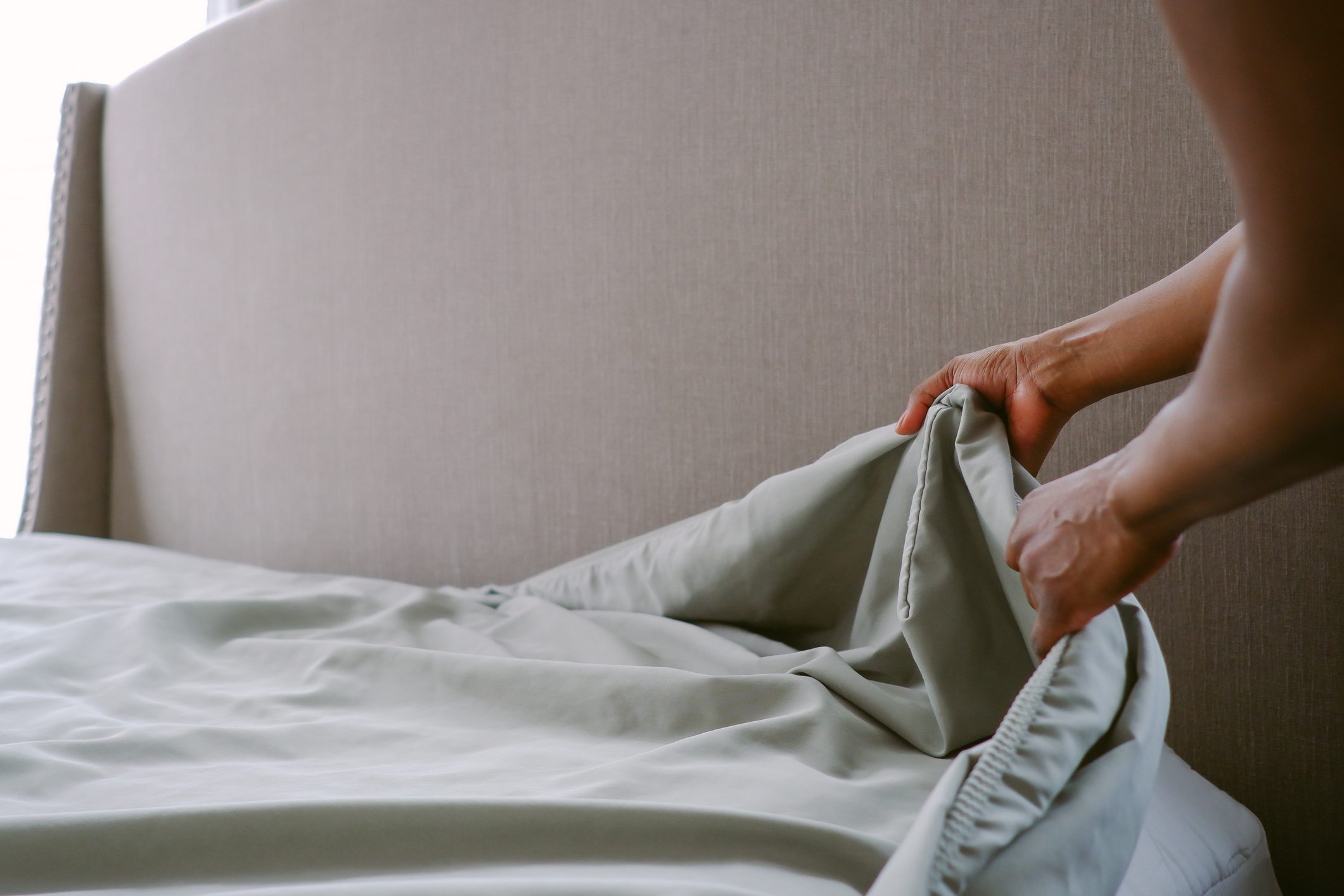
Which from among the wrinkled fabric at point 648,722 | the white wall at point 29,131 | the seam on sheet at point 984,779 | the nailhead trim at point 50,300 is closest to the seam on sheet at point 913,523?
the wrinkled fabric at point 648,722

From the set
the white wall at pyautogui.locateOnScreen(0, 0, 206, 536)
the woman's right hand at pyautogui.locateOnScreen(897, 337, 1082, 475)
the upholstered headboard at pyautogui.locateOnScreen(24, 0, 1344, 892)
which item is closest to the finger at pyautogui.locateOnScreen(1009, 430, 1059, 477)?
the woman's right hand at pyautogui.locateOnScreen(897, 337, 1082, 475)

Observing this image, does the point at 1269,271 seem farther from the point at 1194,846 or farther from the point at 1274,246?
the point at 1194,846

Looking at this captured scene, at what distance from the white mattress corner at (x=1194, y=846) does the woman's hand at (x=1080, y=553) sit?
5.3 inches

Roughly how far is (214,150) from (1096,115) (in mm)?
1299

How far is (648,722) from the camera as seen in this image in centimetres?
53

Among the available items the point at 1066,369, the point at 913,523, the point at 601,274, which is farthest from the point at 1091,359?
the point at 601,274

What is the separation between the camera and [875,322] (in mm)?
806

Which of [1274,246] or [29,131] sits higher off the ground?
[29,131]

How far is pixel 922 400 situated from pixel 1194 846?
0.30m

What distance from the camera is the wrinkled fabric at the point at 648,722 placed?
1.14 ft

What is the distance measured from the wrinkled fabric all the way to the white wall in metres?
1.21

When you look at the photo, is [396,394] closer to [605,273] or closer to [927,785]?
[605,273]

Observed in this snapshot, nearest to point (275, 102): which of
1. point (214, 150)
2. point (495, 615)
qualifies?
point (214, 150)

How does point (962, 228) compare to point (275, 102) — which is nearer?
point (962, 228)
